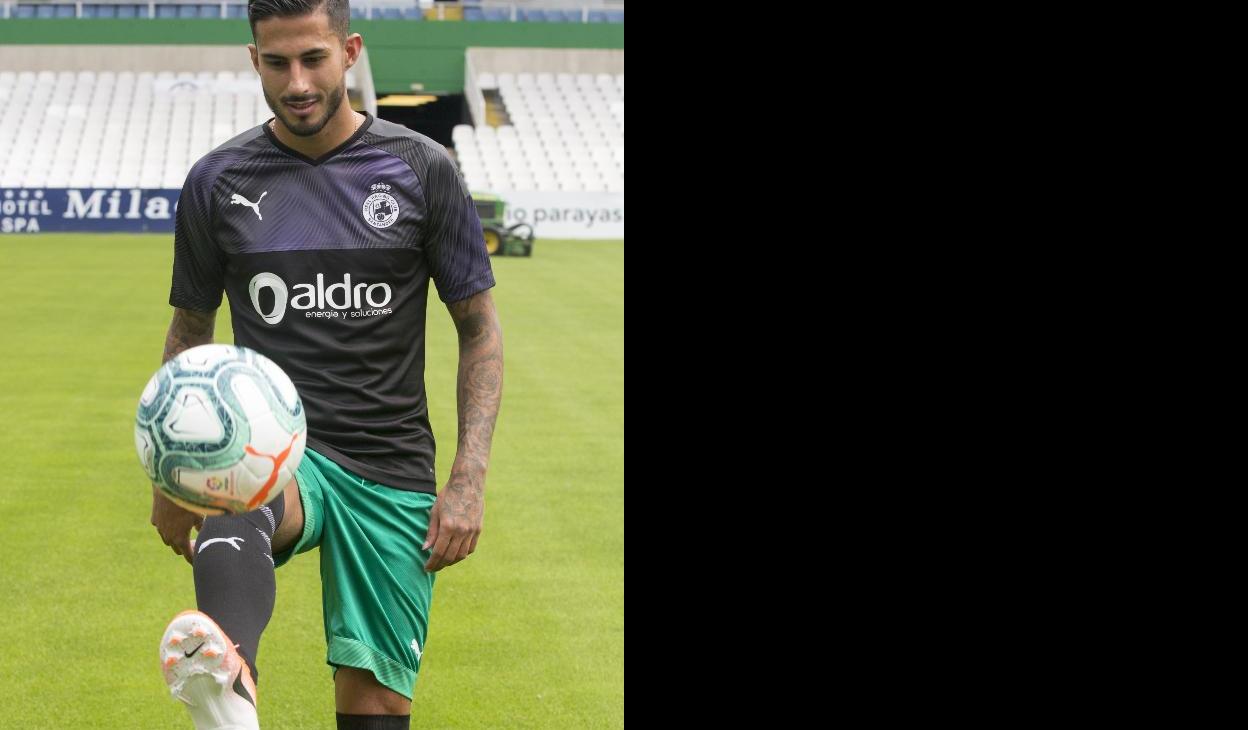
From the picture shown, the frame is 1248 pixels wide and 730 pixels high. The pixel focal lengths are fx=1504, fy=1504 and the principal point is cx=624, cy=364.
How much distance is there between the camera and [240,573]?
3.52 meters

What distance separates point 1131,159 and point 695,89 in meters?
1.10

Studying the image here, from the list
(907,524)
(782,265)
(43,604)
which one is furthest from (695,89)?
(43,604)

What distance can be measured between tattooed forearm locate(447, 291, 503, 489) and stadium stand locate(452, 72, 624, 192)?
123 feet

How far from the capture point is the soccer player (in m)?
3.92

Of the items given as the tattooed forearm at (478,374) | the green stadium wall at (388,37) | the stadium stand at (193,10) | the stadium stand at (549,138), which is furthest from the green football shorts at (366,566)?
the stadium stand at (193,10)

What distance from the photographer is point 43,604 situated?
660cm

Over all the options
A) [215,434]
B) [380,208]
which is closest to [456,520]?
[215,434]

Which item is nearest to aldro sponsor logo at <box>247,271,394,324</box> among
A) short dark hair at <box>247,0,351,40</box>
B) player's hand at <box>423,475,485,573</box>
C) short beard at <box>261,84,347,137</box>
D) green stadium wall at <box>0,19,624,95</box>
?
Result: short beard at <box>261,84,347,137</box>

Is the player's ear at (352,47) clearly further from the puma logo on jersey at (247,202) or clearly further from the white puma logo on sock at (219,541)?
the white puma logo on sock at (219,541)

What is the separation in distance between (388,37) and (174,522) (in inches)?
1848

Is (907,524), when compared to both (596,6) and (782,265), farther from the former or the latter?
(596,6)

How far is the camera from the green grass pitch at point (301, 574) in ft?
18.0

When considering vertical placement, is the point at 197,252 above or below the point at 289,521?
above

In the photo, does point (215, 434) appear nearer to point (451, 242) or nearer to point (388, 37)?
point (451, 242)
